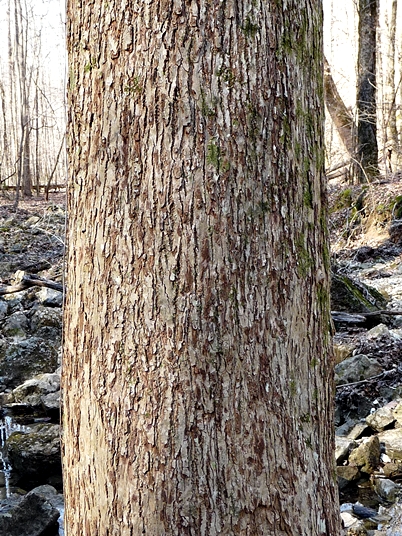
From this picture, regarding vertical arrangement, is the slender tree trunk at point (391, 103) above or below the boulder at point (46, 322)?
above

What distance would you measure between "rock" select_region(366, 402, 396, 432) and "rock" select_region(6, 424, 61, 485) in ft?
8.98

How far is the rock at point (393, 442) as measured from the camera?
4711mm

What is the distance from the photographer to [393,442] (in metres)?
4.83

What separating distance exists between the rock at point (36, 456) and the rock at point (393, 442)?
2.76m

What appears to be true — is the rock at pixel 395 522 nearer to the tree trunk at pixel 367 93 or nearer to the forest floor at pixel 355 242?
the forest floor at pixel 355 242

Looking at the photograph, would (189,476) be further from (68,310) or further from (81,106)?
(81,106)

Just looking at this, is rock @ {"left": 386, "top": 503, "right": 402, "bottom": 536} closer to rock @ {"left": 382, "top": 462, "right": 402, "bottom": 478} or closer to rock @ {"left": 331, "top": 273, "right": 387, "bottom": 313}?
rock @ {"left": 382, "top": 462, "right": 402, "bottom": 478}

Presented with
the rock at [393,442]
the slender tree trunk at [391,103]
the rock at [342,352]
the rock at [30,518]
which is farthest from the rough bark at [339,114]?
the rock at [30,518]

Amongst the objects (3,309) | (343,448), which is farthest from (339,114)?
(343,448)

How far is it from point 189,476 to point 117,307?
47cm

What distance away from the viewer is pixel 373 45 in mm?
11977

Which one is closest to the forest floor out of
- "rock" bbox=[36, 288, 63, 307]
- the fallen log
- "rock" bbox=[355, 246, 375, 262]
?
"rock" bbox=[355, 246, 375, 262]

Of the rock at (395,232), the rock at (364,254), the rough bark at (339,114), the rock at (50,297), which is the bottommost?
the rock at (50,297)

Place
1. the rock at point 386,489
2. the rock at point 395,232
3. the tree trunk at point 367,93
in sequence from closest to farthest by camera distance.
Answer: the rock at point 386,489 < the rock at point 395,232 < the tree trunk at point 367,93
